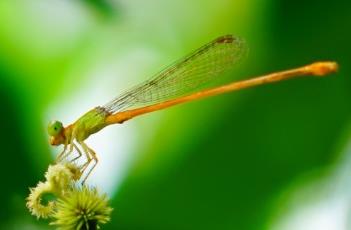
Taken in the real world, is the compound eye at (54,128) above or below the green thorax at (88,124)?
below

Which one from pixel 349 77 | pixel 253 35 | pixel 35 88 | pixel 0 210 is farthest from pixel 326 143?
pixel 0 210

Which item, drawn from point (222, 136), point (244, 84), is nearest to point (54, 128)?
point (244, 84)

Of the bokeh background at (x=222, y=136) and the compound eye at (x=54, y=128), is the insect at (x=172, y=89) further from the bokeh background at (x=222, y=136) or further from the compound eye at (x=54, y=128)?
the bokeh background at (x=222, y=136)

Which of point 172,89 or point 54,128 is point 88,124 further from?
point 172,89

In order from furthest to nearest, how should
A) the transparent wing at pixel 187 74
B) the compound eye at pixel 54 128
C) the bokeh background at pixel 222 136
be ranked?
the bokeh background at pixel 222 136
the transparent wing at pixel 187 74
the compound eye at pixel 54 128

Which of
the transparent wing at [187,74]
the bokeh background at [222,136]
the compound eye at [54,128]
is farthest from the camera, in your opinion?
the bokeh background at [222,136]

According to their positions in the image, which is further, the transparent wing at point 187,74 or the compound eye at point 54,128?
the transparent wing at point 187,74

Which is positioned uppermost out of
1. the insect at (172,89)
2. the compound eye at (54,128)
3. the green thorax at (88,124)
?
the insect at (172,89)

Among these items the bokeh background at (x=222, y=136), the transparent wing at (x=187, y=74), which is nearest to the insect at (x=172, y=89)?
the transparent wing at (x=187, y=74)
